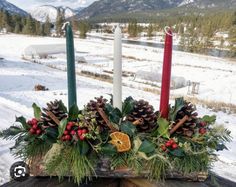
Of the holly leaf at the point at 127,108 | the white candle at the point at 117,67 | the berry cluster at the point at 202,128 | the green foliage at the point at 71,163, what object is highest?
the white candle at the point at 117,67

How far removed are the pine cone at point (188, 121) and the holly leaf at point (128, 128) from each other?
23 cm

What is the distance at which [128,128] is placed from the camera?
1439mm

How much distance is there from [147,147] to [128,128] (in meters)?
0.14

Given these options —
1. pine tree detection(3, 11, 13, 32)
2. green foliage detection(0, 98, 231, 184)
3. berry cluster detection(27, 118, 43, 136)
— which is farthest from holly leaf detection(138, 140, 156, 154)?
pine tree detection(3, 11, 13, 32)

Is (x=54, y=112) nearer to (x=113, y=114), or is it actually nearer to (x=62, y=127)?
(x=62, y=127)

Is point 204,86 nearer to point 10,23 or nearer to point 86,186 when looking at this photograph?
point 86,186

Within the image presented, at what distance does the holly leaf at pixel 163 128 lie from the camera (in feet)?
4.65

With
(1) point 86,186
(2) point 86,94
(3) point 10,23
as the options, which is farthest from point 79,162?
(3) point 10,23

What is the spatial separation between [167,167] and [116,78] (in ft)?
1.76

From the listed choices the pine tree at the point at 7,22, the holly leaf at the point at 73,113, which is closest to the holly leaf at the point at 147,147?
the holly leaf at the point at 73,113

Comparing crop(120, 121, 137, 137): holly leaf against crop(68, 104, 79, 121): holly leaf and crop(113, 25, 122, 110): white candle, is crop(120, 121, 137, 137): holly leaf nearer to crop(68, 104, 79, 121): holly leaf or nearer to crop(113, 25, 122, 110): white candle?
crop(113, 25, 122, 110): white candle

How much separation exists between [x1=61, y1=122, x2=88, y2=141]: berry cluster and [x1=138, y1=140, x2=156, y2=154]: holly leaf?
297 millimetres

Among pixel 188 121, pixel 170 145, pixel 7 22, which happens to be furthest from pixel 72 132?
pixel 7 22

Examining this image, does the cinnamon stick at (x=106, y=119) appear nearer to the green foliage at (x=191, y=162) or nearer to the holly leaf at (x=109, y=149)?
the holly leaf at (x=109, y=149)
